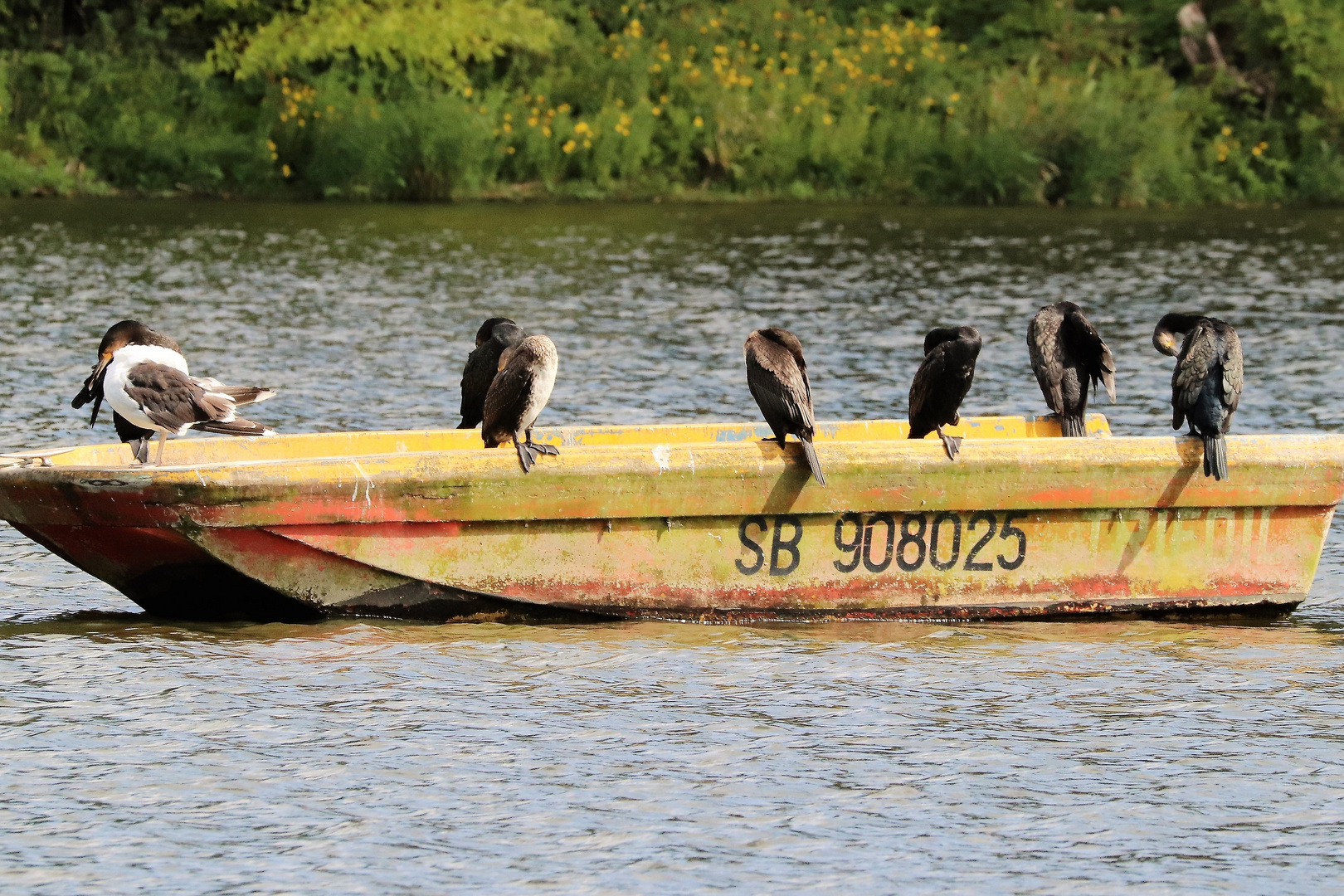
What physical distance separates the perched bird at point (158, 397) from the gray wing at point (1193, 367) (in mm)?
4119

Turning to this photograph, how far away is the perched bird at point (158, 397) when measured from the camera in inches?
320

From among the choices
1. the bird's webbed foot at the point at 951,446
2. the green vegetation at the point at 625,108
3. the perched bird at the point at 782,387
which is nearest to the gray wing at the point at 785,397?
the perched bird at the point at 782,387

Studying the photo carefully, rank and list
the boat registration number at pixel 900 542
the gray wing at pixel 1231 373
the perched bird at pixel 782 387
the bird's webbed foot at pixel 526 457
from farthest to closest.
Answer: the gray wing at pixel 1231 373 < the boat registration number at pixel 900 542 < the perched bird at pixel 782 387 < the bird's webbed foot at pixel 526 457

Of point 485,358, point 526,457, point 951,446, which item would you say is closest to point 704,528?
point 526,457

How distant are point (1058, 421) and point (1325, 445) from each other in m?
1.48

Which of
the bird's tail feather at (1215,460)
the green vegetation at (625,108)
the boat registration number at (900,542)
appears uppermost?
the green vegetation at (625,108)

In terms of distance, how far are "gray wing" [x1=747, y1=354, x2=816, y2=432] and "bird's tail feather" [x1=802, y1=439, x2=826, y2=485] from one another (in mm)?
64

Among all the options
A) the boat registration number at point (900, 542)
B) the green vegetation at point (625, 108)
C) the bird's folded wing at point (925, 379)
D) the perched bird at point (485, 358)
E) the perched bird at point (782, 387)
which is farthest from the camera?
the green vegetation at point (625, 108)

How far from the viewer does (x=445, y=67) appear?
30688 millimetres

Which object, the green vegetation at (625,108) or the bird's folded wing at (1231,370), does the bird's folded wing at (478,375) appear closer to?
the bird's folded wing at (1231,370)

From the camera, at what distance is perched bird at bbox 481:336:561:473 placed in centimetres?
844

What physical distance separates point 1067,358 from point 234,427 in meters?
3.98

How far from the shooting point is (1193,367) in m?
8.98

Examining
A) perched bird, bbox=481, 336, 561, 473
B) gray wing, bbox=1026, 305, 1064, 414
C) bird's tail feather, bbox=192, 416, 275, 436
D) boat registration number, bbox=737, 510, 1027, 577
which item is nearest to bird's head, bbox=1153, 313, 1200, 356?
gray wing, bbox=1026, 305, 1064, 414
